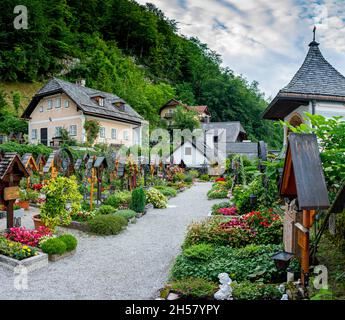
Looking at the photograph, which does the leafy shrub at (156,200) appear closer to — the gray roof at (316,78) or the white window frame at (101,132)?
the gray roof at (316,78)

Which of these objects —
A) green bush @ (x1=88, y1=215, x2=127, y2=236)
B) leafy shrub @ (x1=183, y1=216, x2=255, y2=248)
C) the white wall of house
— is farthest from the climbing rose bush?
the white wall of house

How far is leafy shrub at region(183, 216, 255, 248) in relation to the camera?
878 cm

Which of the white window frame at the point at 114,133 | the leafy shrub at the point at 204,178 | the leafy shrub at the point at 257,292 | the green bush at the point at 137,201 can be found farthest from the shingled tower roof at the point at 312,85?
the white window frame at the point at 114,133

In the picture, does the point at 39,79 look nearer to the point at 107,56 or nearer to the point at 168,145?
the point at 107,56

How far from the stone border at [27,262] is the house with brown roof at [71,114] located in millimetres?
27153

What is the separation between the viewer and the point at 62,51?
152ft

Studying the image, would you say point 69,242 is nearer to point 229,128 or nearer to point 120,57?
point 120,57

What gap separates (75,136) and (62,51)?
17.5m

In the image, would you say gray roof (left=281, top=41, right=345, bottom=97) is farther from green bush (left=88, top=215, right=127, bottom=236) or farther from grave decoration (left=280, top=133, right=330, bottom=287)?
green bush (left=88, top=215, right=127, bottom=236)

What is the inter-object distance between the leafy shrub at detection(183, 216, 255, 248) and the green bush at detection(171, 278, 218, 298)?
2.65m

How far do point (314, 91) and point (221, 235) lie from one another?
4354 mm

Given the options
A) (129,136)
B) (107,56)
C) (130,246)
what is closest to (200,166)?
(129,136)

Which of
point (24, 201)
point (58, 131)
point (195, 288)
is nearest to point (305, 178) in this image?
point (195, 288)

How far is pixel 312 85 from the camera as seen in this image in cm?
859
